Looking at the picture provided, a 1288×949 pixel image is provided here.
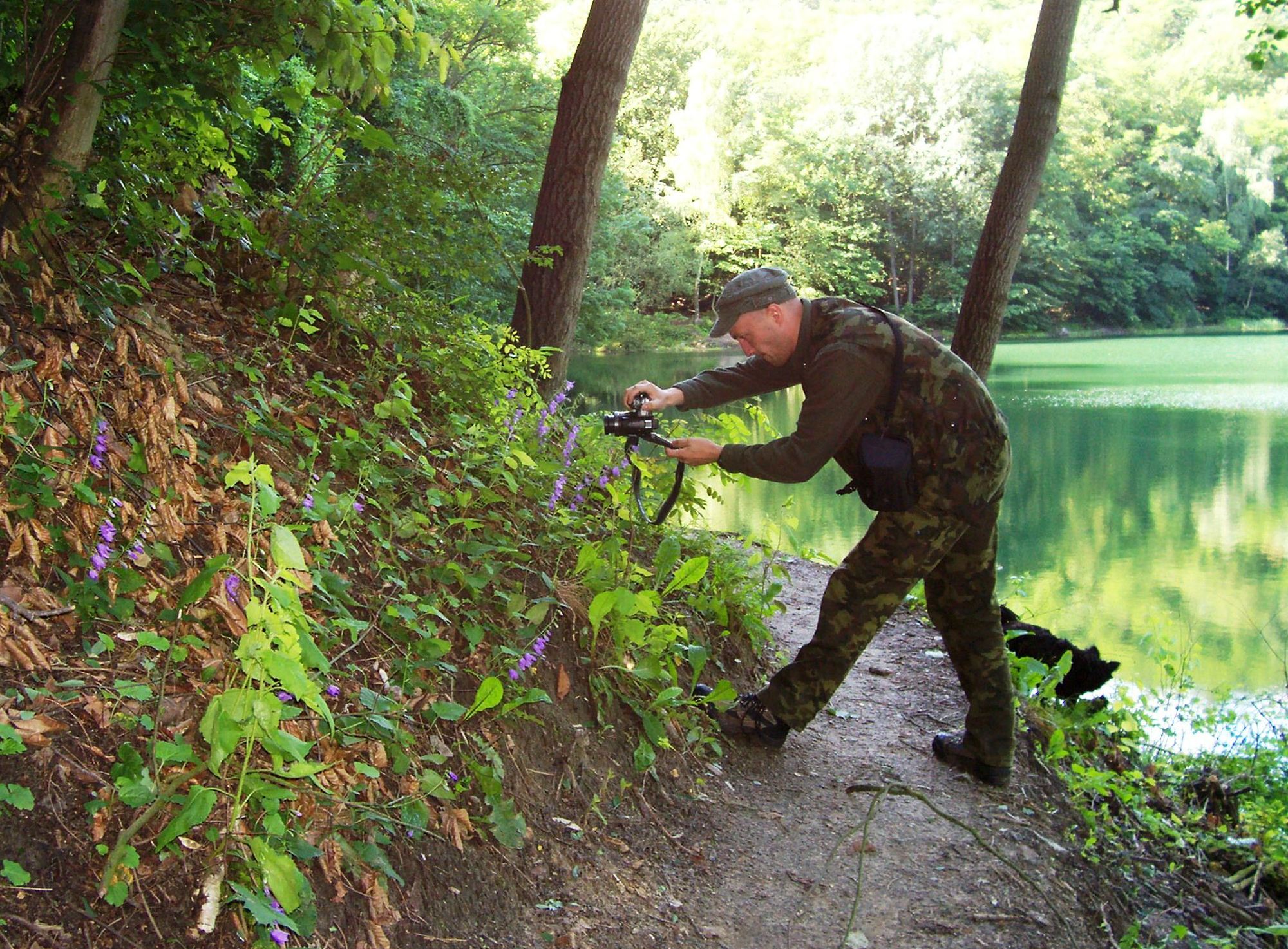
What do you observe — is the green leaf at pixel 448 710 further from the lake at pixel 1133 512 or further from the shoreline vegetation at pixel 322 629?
the lake at pixel 1133 512

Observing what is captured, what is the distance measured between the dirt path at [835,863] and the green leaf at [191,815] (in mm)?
1061

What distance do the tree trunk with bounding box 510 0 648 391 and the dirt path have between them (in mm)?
3045

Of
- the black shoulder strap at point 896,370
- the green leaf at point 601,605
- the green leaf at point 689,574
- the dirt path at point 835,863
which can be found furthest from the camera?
the green leaf at point 689,574

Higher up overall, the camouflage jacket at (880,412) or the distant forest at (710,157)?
the distant forest at (710,157)

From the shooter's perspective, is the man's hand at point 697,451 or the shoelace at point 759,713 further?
the shoelace at point 759,713

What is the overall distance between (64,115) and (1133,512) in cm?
1813

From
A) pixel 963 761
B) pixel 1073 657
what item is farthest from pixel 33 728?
pixel 1073 657

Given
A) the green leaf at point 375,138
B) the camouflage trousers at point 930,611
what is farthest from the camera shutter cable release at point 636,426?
the green leaf at point 375,138

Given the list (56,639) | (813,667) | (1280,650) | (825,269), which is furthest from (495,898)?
(825,269)

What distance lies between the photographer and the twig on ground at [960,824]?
370cm

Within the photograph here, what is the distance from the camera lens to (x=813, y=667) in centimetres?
429

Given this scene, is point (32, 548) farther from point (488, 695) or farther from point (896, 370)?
point (896, 370)

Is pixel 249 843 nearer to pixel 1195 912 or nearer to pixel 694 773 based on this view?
pixel 694 773

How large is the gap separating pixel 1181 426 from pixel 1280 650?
47.5 feet
